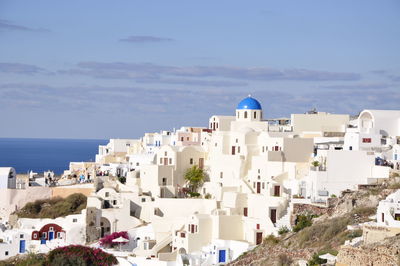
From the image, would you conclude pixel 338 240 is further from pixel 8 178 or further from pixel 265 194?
pixel 8 178

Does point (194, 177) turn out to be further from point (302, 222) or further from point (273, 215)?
point (302, 222)

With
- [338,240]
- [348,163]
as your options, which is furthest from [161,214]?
[338,240]

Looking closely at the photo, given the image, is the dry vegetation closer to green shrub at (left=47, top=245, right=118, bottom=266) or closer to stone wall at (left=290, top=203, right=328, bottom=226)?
green shrub at (left=47, top=245, right=118, bottom=266)

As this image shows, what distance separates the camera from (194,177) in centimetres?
4616

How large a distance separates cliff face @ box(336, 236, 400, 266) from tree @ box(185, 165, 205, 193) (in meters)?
19.6

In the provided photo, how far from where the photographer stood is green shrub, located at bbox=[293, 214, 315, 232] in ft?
124

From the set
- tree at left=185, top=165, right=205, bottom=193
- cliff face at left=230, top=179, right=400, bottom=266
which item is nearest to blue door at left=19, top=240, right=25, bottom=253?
tree at left=185, top=165, right=205, bottom=193

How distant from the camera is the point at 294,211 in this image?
39.2 metres

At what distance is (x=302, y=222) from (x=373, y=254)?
482 inches

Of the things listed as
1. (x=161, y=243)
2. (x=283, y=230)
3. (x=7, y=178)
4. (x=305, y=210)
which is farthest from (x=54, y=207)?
(x=305, y=210)

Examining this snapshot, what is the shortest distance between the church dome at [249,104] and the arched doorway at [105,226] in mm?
9550

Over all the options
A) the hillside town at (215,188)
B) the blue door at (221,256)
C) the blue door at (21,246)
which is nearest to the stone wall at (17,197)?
the hillside town at (215,188)

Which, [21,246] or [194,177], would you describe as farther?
[194,177]

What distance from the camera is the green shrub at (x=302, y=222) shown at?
37688 mm
